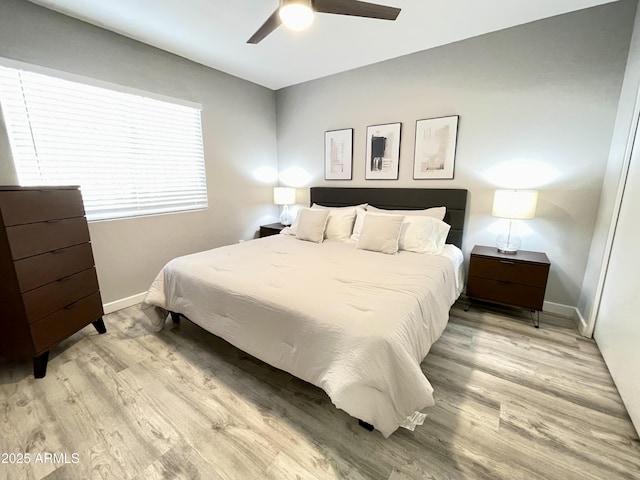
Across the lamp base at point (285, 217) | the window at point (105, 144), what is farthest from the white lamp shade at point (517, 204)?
the window at point (105, 144)

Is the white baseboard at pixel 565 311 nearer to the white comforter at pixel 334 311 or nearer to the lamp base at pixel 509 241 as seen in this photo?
the lamp base at pixel 509 241

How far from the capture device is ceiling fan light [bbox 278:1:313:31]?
1525mm

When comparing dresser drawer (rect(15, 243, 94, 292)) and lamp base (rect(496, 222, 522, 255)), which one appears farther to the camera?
lamp base (rect(496, 222, 522, 255))

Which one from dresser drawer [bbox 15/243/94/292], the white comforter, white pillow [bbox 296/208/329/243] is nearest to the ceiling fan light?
the white comforter

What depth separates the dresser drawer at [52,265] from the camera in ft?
5.50

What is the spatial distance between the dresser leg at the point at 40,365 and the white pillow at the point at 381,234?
8.27 ft

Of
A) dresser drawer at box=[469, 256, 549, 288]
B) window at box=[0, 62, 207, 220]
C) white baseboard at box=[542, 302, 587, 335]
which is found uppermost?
window at box=[0, 62, 207, 220]

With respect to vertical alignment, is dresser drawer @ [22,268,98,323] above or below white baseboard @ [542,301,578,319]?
above

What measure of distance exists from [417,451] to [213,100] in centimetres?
386

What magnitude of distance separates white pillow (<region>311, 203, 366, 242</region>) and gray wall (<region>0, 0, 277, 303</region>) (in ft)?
4.74

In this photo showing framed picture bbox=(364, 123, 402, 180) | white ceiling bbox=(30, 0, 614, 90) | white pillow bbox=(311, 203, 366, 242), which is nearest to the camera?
white ceiling bbox=(30, 0, 614, 90)

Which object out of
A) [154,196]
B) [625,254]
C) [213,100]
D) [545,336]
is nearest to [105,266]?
[154,196]

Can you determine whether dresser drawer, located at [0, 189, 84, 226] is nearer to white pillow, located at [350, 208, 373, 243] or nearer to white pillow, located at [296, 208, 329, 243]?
white pillow, located at [296, 208, 329, 243]

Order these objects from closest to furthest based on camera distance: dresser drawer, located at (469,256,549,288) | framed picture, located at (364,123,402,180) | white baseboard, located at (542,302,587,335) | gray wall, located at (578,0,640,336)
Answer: gray wall, located at (578,0,640,336) < dresser drawer, located at (469,256,549,288) < white baseboard, located at (542,302,587,335) < framed picture, located at (364,123,402,180)
